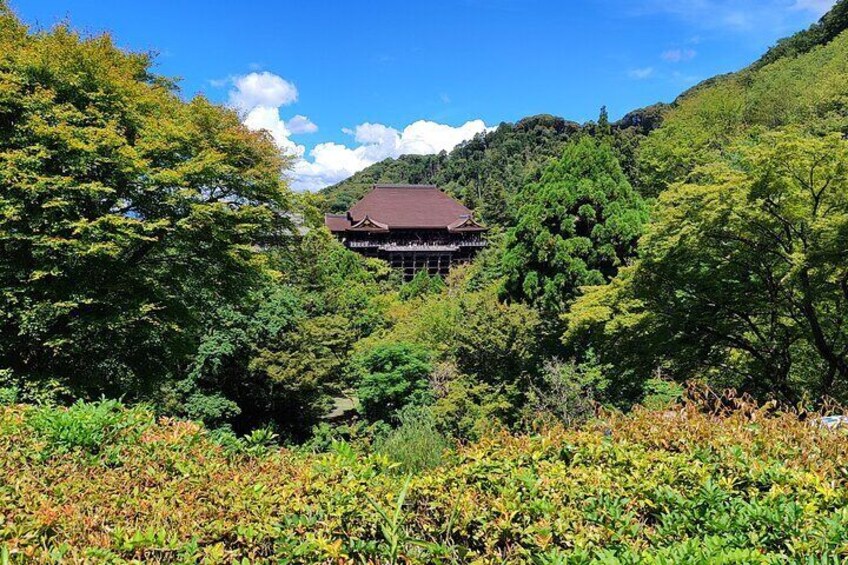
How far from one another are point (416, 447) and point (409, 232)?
2474 cm

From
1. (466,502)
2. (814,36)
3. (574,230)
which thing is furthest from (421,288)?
(814,36)

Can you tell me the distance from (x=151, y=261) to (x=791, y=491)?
8543 mm

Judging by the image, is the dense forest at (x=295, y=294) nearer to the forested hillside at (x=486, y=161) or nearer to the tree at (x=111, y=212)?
the tree at (x=111, y=212)

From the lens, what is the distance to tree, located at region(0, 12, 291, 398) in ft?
21.5

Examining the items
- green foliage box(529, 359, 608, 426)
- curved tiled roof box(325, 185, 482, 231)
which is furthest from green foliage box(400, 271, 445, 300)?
green foliage box(529, 359, 608, 426)

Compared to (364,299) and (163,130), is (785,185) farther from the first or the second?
(364,299)

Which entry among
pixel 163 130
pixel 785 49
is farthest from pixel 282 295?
pixel 785 49

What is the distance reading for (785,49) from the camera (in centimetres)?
3741

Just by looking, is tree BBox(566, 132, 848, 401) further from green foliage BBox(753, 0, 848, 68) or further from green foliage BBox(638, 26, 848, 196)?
green foliage BBox(753, 0, 848, 68)

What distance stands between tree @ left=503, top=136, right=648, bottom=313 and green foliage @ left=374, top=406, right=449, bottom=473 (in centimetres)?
340

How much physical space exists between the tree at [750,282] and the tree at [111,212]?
237 inches

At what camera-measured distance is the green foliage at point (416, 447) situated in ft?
14.2

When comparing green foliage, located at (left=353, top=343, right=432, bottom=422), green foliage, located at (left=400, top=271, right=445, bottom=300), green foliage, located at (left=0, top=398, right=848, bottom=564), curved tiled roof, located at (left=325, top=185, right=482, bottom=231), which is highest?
curved tiled roof, located at (left=325, top=185, right=482, bottom=231)

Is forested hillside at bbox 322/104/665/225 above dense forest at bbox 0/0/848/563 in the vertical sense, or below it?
above
